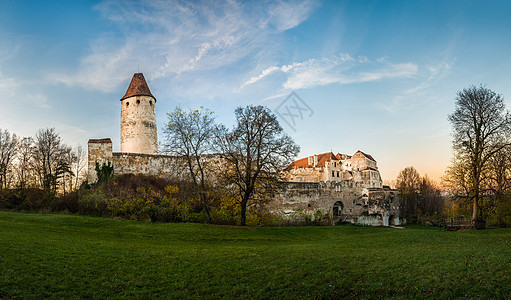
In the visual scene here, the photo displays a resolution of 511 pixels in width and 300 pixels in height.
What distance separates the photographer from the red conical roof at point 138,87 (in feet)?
118

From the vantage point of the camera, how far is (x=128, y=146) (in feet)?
116

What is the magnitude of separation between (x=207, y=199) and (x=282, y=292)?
1751 cm

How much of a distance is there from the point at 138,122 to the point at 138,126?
454 mm

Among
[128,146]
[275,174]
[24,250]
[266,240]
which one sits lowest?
[266,240]

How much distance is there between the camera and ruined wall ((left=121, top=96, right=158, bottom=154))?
35281 millimetres

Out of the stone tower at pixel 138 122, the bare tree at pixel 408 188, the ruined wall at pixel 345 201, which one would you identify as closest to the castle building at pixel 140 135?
the stone tower at pixel 138 122

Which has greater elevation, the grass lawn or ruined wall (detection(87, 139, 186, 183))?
ruined wall (detection(87, 139, 186, 183))

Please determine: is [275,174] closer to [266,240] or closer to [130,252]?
[266,240]

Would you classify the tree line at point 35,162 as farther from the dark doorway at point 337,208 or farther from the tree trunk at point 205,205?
the dark doorway at point 337,208

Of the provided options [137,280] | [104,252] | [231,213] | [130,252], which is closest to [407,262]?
[137,280]

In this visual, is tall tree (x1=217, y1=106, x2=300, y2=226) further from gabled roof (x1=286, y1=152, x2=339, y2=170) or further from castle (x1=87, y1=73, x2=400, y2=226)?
gabled roof (x1=286, y1=152, x2=339, y2=170)

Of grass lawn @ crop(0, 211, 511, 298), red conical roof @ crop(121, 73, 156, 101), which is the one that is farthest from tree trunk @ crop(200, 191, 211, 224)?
red conical roof @ crop(121, 73, 156, 101)

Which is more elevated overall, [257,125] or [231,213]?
[257,125]

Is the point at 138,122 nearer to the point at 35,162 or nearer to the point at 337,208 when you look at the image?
the point at 35,162
